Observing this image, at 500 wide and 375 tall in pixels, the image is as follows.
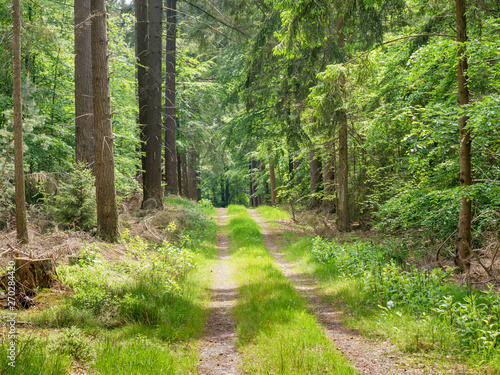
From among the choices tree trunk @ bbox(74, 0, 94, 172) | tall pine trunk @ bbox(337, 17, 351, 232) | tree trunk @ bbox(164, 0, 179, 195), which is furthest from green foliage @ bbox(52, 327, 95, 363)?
tree trunk @ bbox(164, 0, 179, 195)

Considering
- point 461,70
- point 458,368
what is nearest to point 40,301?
point 458,368

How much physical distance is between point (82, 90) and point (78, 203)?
3.66 meters

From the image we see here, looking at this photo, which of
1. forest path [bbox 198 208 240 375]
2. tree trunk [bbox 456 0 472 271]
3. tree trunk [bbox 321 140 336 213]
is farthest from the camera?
tree trunk [bbox 321 140 336 213]

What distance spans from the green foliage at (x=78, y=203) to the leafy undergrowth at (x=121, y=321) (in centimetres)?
198

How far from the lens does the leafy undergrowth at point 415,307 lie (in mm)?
4051

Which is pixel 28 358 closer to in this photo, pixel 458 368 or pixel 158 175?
pixel 458 368

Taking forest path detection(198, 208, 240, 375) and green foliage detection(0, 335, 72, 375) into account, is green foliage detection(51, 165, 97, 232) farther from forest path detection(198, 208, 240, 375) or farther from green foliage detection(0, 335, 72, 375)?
green foliage detection(0, 335, 72, 375)

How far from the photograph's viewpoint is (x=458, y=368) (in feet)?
12.4

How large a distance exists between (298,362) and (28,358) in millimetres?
2695

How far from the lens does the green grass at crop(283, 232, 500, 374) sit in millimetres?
3967

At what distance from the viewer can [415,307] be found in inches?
207

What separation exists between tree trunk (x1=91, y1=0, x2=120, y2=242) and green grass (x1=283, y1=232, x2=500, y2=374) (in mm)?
5010

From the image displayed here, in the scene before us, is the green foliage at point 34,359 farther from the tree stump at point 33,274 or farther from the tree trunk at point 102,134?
the tree trunk at point 102,134

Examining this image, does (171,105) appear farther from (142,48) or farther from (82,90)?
(82,90)
